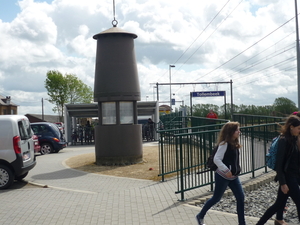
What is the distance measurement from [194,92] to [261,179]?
124 ft

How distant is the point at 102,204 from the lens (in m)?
7.94

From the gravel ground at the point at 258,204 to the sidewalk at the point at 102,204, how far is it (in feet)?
1.64

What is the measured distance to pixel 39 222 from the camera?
269 inches

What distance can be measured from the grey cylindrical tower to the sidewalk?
9.56 ft

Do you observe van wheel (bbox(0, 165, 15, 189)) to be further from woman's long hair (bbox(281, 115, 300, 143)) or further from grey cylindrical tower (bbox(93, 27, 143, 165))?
woman's long hair (bbox(281, 115, 300, 143))

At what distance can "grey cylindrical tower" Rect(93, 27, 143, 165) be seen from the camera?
46.1 ft

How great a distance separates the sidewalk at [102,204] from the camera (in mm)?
6824

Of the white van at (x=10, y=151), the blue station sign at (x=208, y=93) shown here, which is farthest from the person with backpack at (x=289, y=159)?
the blue station sign at (x=208, y=93)

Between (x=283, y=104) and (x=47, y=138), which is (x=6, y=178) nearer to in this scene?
(x=47, y=138)

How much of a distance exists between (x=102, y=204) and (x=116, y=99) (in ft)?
21.4

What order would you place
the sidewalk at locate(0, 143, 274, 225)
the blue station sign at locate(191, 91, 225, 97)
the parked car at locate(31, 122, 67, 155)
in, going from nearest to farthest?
the sidewalk at locate(0, 143, 274, 225)
the parked car at locate(31, 122, 67, 155)
the blue station sign at locate(191, 91, 225, 97)

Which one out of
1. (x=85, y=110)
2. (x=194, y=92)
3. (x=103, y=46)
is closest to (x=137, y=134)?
(x=103, y=46)

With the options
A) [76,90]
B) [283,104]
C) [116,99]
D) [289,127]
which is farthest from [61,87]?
[289,127]

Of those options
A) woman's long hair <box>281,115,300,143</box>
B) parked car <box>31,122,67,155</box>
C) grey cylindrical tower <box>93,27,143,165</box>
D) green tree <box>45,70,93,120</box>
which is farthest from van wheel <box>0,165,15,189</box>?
green tree <box>45,70,93,120</box>
